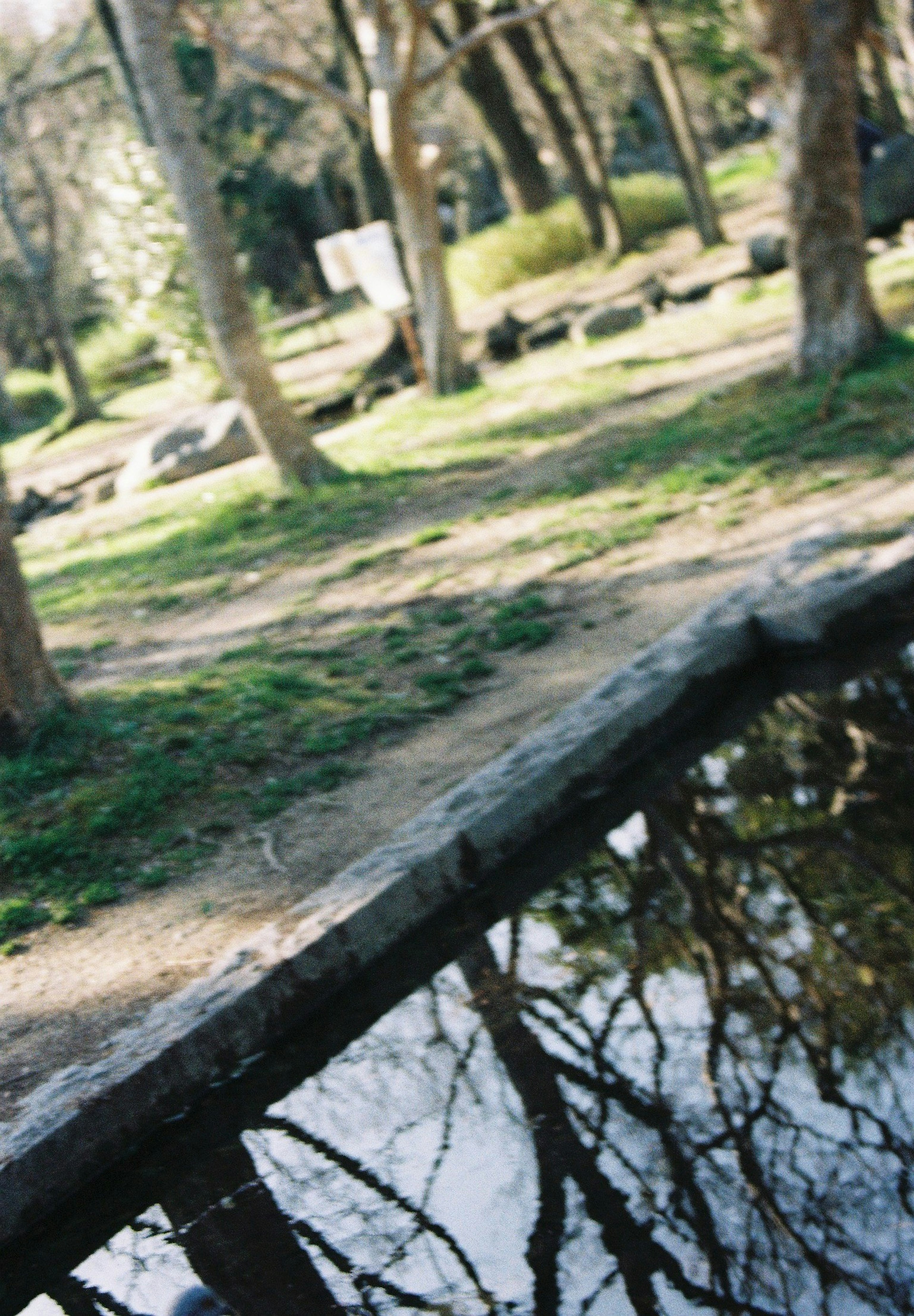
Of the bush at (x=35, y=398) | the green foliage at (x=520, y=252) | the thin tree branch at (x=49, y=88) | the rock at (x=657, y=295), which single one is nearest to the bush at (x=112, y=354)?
the bush at (x=35, y=398)

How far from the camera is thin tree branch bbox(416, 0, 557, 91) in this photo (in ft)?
46.4

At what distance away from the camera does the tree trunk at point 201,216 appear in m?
12.0

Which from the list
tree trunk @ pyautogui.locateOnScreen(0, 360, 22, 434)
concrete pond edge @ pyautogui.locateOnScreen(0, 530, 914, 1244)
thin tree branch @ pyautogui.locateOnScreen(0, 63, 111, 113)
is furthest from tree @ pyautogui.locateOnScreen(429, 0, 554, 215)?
concrete pond edge @ pyautogui.locateOnScreen(0, 530, 914, 1244)

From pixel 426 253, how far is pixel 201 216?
3.71 metres

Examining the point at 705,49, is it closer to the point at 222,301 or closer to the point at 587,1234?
the point at 222,301

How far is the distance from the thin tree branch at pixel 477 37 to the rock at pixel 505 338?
172 inches

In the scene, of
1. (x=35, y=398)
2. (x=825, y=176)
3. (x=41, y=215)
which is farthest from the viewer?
(x=35, y=398)

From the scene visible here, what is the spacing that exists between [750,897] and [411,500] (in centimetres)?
773

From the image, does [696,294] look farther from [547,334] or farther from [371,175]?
[371,175]

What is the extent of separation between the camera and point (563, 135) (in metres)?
23.4

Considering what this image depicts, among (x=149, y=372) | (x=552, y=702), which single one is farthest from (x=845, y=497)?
(x=149, y=372)

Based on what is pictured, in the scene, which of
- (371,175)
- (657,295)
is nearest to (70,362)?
(371,175)

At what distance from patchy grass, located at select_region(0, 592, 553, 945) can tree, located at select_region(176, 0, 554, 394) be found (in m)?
7.84

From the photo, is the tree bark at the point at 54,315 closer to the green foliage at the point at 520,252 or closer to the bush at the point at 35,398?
the bush at the point at 35,398
